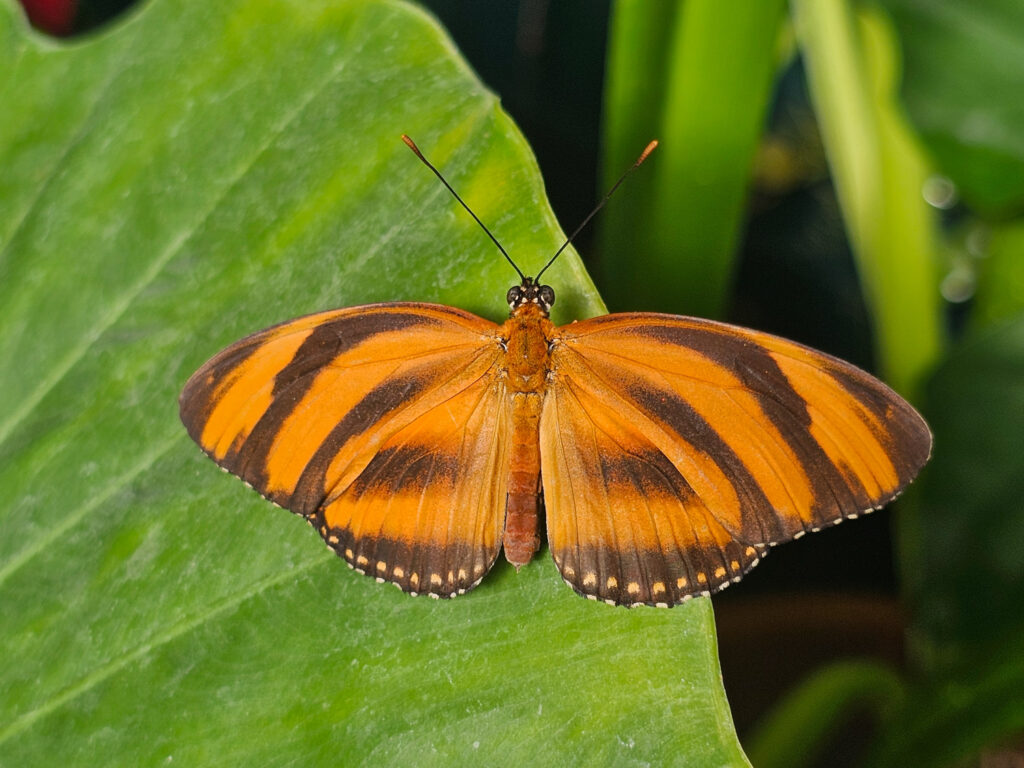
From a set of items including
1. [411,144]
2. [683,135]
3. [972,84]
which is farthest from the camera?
[972,84]

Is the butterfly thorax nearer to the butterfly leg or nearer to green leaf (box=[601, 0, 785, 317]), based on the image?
the butterfly leg

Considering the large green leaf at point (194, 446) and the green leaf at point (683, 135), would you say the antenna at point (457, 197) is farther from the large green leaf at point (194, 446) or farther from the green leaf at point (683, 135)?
the green leaf at point (683, 135)

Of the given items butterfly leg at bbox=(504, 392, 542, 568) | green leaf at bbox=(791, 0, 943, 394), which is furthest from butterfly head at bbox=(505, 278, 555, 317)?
green leaf at bbox=(791, 0, 943, 394)

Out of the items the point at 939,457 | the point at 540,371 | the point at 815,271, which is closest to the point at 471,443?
the point at 540,371

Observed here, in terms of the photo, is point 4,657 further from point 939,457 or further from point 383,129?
point 939,457

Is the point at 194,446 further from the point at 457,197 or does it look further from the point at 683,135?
the point at 683,135

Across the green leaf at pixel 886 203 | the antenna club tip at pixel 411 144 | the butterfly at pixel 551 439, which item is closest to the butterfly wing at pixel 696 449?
the butterfly at pixel 551 439

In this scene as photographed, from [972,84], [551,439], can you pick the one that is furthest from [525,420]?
[972,84]
